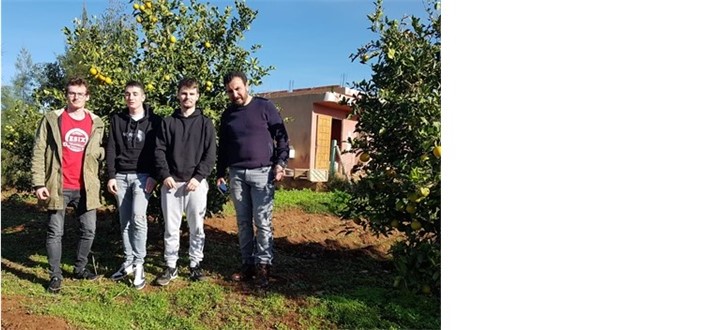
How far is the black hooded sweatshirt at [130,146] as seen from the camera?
393cm

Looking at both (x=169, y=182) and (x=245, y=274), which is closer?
(x=169, y=182)

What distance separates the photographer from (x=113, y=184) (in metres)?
3.90

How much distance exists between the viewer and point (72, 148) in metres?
3.84

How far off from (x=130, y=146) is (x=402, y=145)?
196 centimetres

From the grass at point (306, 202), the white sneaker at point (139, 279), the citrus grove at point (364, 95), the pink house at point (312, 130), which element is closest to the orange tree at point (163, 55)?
the citrus grove at point (364, 95)

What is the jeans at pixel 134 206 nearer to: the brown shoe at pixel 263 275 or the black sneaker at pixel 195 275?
the black sneaker at pixel 195 275

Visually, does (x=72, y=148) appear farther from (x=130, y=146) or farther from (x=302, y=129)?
(x=302, y=129)

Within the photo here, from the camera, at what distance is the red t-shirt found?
381 centimetres

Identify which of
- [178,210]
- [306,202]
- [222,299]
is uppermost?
[178,210]

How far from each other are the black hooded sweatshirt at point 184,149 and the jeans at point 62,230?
598 mm

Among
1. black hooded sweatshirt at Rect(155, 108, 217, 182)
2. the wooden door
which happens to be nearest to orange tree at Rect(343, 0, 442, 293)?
black hooded sweatshirt at Rect(155, 108, 217, 182)

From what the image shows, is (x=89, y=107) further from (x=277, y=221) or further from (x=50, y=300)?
(x=277, y=221)

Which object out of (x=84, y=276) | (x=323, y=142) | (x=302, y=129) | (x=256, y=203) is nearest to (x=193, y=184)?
(x=256, y=203)

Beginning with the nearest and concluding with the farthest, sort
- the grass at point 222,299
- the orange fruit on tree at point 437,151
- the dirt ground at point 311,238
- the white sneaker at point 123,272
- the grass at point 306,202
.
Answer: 1. the orange fruit on tree at point 437,151
2. the grass at point 222,299
3. the white sneaker at point 123,272
4. the dirt ground at point 311,238
5. the grass at point 306,202
